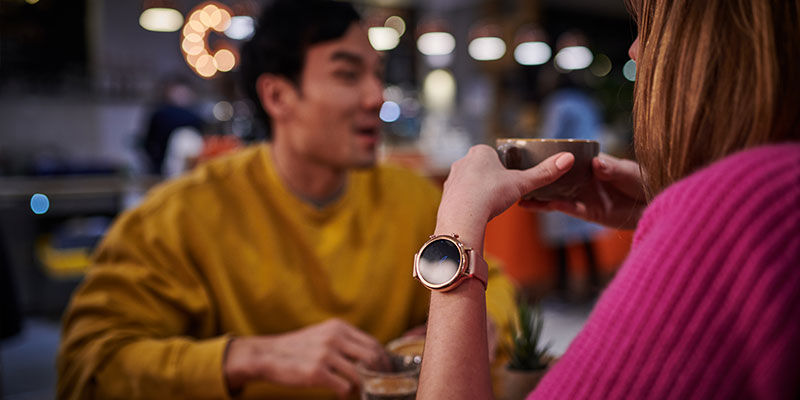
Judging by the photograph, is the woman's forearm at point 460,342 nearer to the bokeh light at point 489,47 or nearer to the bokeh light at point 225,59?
the bokeh light at point 225,59

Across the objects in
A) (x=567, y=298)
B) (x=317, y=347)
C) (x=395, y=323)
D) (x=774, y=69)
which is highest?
(x=774, y=69)

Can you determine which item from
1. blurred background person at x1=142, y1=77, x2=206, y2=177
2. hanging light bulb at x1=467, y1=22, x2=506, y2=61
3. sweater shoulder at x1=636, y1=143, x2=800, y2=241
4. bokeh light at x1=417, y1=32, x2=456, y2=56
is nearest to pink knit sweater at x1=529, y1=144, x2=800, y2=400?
sweater shoulder at x1=636, y1=143, x2=800, y2=241

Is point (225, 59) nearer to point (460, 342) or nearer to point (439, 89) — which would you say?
point (439, 89)

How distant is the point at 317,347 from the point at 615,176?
546 mm

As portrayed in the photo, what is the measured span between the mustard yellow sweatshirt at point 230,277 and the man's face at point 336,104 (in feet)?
0.37

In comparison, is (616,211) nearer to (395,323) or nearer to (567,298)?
(395,323)

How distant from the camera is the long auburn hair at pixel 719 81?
1.87 feet

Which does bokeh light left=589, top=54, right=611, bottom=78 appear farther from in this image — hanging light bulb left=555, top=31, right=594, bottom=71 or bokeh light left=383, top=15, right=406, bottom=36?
bokeh light left=383, top=15, right=406, bottom=36

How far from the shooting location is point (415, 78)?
34.7ft

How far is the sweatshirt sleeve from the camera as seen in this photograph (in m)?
1.06

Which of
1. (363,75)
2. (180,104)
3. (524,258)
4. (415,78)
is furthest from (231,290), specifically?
(415,78)

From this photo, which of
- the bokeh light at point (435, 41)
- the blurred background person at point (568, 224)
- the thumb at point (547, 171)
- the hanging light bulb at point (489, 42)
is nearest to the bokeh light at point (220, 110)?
the bokeh light at point (435, 41)

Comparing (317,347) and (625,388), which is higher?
(625,388)

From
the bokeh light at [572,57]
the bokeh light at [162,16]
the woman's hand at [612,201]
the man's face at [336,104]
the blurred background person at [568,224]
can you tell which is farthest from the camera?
the bokeh light at [572,57]
